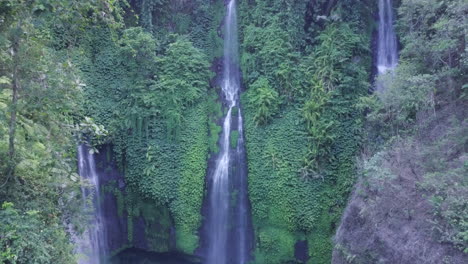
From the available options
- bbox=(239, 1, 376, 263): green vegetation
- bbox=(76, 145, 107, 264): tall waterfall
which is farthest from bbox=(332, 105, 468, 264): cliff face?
bbox=(76, 145, 107, 264): tall waterfall

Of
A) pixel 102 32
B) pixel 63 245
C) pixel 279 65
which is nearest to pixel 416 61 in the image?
pixel 279 65

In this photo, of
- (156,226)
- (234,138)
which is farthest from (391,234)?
(156,226)

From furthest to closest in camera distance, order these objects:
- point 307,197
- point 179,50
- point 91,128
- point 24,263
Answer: point 179,50
point 307,197
point 91,128
point 24,263

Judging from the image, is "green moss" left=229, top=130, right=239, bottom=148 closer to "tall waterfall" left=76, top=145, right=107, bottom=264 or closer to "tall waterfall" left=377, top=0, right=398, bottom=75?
"tall waterfall" left=76, top=145, right=107, bottom=264

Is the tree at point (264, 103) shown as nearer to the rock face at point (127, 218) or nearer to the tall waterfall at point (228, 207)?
the tall waterfall at point (228, 207)

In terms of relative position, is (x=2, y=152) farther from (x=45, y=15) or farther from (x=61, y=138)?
(x=45, y=15)

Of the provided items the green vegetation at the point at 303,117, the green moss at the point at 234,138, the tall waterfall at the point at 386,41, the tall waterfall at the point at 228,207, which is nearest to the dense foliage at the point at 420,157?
the green vegetation at the point at 303,117

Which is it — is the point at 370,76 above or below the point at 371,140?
above
